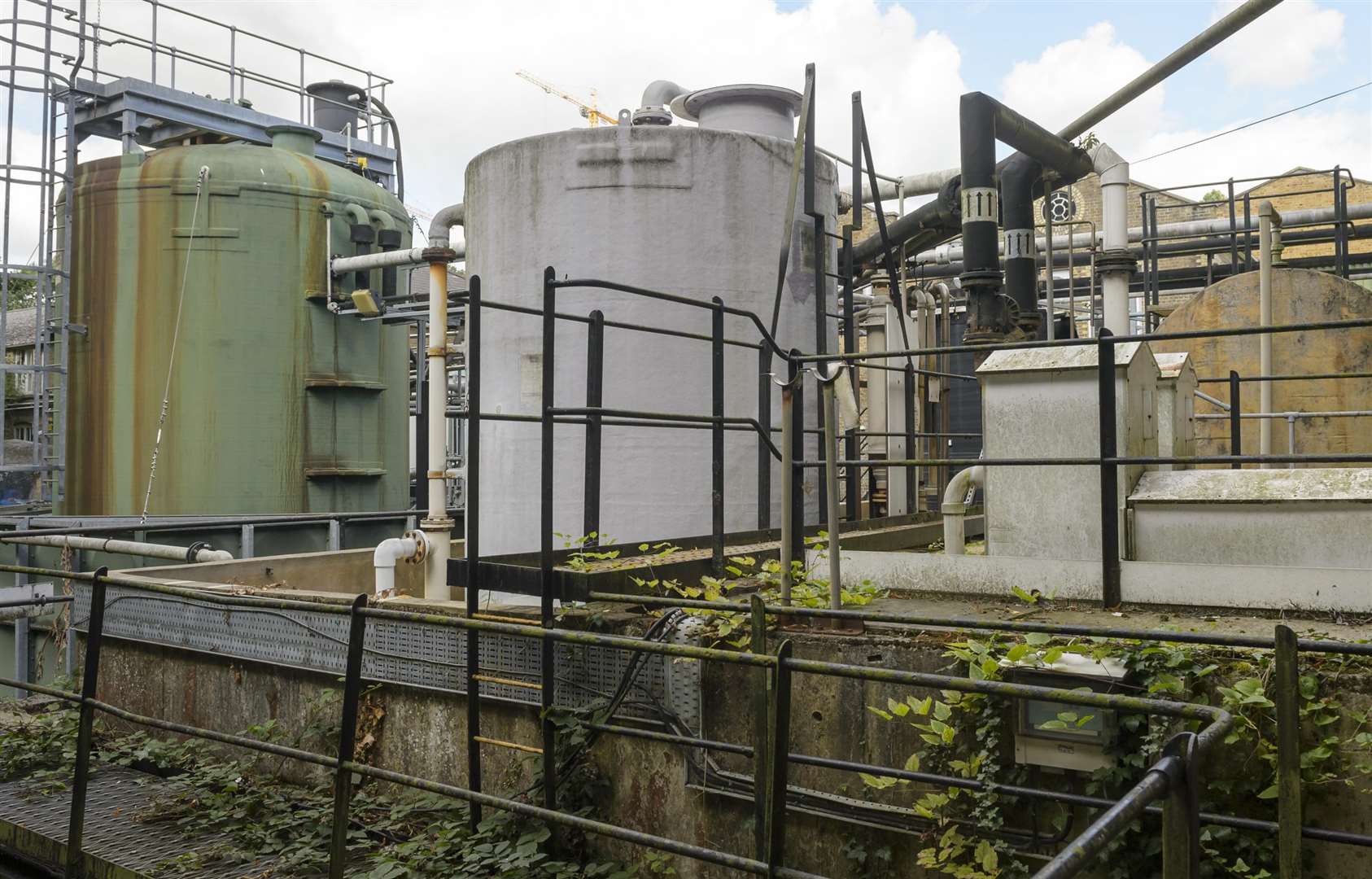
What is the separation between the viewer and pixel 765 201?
949 centimetres

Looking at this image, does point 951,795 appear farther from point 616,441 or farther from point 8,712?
point 8,712

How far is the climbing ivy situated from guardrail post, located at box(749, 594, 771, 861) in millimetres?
487

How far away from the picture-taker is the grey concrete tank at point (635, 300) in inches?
353

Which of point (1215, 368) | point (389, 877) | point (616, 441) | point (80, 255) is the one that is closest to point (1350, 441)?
point (1215, 368)

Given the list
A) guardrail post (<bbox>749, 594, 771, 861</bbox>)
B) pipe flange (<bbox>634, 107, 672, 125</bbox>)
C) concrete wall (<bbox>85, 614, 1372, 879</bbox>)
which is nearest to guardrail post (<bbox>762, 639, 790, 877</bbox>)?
guardrail post (<bbox>749, 594, 771, 861</bbox>)

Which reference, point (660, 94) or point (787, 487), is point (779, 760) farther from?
point (660, 94)

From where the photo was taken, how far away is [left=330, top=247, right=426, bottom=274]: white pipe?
607 inches

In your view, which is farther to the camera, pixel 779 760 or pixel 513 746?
pixel 513 746

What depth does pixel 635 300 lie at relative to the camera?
900cm

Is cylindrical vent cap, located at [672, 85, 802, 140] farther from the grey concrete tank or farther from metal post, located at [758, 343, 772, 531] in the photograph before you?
metal post, located at [758, 343, 772, 531]

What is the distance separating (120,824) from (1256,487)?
6.12 meters

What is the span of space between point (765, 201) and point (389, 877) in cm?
653

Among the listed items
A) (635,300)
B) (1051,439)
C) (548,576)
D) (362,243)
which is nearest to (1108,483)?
(1051,439)

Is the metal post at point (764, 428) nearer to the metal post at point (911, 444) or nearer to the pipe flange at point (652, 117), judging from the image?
the metal post at point (911, 444)
